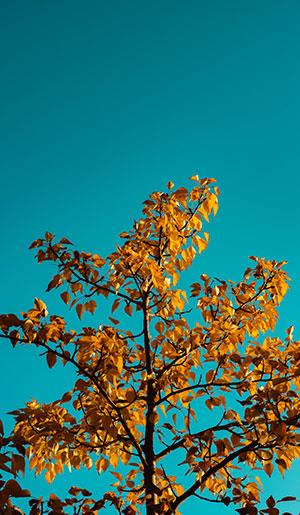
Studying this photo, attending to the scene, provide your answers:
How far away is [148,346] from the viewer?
433 cm

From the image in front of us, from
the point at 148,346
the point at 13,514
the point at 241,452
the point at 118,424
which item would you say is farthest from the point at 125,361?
the point at 13,514

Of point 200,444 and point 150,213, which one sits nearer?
point 200,444

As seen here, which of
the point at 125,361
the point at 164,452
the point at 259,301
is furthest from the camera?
the point at 259,301

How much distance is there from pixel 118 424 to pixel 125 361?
0.58 meters

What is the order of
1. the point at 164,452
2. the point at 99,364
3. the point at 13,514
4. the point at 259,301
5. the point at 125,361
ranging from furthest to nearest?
the point at 259,301 → the point at 125,361 → the point at 164,452 → the point at 99,364 → the point at 13,514

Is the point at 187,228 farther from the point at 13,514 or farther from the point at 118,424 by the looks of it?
the point at 13,514

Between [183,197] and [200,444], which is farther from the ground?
[183,197]

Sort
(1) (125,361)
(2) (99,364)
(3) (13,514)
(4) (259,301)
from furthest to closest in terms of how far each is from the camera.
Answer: (4) (259,301) < (1) (125,361) < (2) (99,364) < (3) (13,514)

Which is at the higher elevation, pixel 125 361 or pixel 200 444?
pixel 125 361

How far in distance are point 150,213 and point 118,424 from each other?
1.73 m

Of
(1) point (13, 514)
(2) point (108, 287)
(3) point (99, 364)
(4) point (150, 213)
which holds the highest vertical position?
(4) point (150, 213)

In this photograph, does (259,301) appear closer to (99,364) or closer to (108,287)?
(108,287)

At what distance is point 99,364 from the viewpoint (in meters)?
3.41

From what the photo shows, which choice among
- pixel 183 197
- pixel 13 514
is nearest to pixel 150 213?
pixel 183 197
